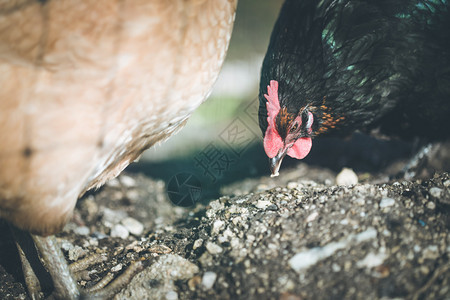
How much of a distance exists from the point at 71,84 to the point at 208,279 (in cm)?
96

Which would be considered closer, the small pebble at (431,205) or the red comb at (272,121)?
the small pebble at (431,205)

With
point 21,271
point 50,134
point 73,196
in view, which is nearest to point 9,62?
point 50,134

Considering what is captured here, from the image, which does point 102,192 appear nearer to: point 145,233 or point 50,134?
point 145,233

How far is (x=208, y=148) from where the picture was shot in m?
2.82

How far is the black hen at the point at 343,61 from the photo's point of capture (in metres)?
1.70

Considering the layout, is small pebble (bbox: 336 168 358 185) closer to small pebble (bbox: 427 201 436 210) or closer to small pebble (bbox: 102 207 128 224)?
small pebble (bbox: 427 201 436 210)

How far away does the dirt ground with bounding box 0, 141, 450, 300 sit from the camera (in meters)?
1.18

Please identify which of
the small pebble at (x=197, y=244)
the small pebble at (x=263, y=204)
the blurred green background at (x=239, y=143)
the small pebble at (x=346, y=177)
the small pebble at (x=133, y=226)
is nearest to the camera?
the small pebble at (x=197, y=244)

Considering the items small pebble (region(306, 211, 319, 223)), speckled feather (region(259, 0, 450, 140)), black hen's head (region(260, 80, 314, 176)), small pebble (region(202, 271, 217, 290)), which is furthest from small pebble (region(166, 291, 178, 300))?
speckled feather (region(259, 0, 450, 140))

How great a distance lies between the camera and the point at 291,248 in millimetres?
1360

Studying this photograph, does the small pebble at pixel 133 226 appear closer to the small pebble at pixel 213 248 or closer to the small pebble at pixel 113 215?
the small pebble at pixel 113 215

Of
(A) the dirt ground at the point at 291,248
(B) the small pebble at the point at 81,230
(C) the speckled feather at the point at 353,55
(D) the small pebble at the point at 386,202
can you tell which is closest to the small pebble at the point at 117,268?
(A) the dirt ground at the point at 291,248

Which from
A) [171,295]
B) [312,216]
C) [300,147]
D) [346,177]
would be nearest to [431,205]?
[312,216]

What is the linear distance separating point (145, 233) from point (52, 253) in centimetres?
66
